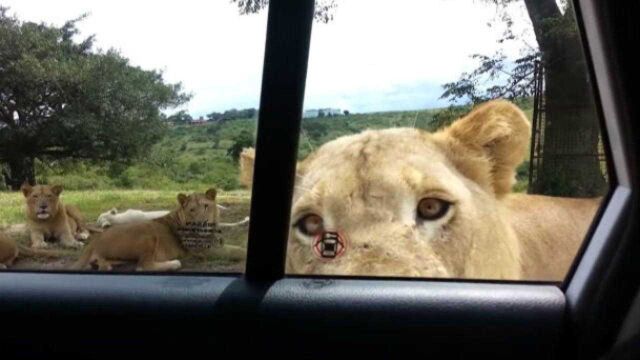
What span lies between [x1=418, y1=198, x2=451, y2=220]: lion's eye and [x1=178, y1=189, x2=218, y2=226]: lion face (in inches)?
24.1

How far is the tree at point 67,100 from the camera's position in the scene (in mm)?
2461

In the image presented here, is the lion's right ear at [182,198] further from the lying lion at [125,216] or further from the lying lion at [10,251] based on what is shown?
the lying lion at [10,251]

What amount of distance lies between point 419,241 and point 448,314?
9.5 inches

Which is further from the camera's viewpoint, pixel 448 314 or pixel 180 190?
pixel 180 190

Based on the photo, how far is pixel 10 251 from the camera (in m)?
2.59

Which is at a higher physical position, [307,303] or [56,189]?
[56,189]

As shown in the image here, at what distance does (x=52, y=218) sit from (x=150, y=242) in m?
0.30

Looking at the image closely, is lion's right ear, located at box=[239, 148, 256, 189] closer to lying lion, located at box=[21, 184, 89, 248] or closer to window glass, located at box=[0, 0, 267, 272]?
window glass, located at box=[0, 0, 267, 272]

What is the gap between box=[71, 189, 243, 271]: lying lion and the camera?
100.0 inches

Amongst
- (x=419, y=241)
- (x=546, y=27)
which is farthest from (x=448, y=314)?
(x=546, y=27)

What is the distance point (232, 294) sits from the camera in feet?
7.93

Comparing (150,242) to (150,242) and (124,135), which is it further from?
(124,135)

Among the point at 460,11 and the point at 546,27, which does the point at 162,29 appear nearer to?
the point at 460,11

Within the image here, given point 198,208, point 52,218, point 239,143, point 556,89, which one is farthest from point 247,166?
point 556,89
